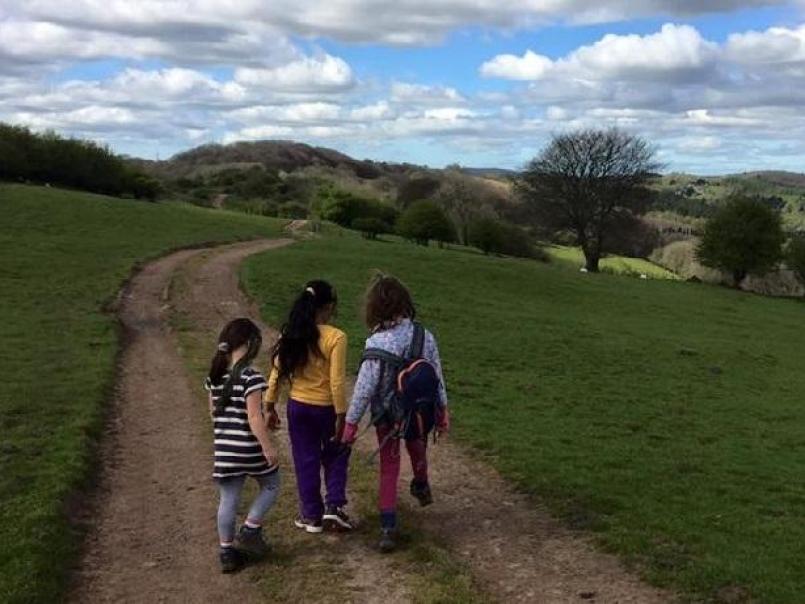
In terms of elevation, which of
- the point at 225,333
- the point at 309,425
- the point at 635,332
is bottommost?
the point at 635,332

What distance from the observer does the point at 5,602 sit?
6.18 meters

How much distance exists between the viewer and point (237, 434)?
6.66 metres

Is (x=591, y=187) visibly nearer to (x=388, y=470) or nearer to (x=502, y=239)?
(x=502, y=239)

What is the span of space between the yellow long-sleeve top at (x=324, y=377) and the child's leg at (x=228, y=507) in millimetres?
762

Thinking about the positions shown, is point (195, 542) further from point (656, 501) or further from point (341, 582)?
point (656, 501)

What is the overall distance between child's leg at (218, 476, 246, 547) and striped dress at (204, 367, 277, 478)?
4.4 inches

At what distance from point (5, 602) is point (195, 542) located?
69.1 inches

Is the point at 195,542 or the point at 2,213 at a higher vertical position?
the point at 2,213

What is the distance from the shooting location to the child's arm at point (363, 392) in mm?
6922

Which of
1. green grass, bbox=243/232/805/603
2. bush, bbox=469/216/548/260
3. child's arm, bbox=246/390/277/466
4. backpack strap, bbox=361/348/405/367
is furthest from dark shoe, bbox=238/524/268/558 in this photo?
bush, bbox=469/216/548/260

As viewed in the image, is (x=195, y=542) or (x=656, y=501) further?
(x=656, y=501)

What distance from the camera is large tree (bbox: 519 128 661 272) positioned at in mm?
60375

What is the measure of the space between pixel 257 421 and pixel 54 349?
40.8 ft

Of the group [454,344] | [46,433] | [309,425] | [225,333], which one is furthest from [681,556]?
[454,344]
